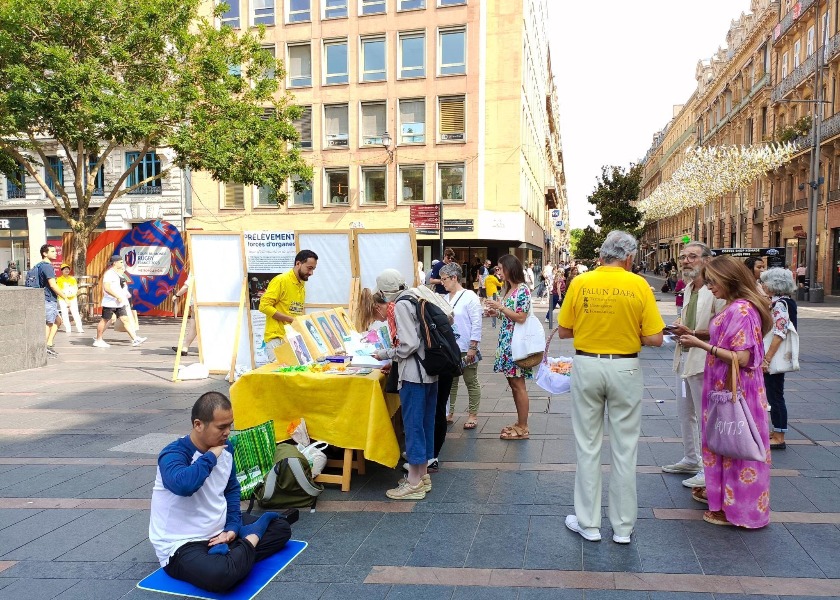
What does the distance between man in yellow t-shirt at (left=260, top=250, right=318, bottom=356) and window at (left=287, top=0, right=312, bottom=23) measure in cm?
2718

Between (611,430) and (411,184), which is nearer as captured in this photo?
(611,430)

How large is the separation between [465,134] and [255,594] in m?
28.0

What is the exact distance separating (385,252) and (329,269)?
3.06 feet

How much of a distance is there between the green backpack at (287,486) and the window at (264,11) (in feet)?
→ 102

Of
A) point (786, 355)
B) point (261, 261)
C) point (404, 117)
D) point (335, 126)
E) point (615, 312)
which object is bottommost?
point (786, 355)

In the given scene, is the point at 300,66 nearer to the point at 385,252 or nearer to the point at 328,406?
the point at 385,252

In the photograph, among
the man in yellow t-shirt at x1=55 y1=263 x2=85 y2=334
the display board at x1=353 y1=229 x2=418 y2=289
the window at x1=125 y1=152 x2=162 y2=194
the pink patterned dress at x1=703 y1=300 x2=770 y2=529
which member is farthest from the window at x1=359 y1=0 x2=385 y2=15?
the pink patterned dress at x1=703 y1=300 x2=770 y2=529

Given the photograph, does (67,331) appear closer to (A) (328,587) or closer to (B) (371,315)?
(B) (371,315)

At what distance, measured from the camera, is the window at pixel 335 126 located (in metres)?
31.4

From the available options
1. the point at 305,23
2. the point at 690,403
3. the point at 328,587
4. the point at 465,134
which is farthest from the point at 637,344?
the point at 305,23

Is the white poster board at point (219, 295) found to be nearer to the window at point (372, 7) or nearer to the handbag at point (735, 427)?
the handbag at point (735, 427)

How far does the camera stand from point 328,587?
363 centimetres

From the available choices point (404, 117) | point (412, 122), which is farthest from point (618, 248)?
point (404, 117)

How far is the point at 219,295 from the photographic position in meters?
10.0
